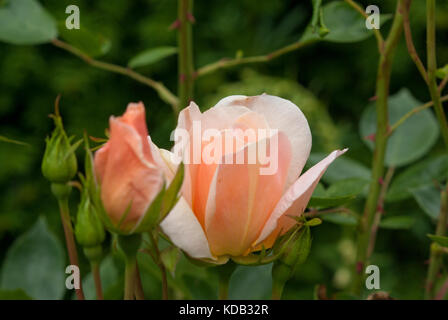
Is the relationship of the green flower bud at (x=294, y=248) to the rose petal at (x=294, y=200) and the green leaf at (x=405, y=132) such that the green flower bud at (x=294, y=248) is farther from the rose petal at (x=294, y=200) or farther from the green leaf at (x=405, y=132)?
the green leaf at (x=405, y=132)

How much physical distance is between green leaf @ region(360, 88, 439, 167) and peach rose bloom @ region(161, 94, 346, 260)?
330 mm

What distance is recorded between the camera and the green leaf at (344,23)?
500mm

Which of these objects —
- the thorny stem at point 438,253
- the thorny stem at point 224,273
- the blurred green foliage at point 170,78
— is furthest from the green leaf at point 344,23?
the blurred green foliage at point 170,78

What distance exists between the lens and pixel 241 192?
0.96 feet

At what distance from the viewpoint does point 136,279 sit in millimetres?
321

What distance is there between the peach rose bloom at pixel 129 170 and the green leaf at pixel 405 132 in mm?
404

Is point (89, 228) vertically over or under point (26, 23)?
under

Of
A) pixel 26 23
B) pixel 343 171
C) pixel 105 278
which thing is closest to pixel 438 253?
pixel 343 171

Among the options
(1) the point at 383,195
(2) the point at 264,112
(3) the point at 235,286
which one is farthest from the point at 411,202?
(2) the point at 264,112

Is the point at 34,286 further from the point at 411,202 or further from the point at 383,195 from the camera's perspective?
the point at 411,202

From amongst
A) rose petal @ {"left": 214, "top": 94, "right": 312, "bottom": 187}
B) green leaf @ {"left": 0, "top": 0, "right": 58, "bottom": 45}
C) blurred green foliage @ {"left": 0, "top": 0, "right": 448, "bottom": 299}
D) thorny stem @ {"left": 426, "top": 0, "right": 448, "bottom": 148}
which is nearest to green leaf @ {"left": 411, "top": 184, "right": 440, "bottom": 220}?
thorny stem @ {"left": 426, "top": 0, "right": 448, "bottom": 148}

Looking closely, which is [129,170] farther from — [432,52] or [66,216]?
[432,52]

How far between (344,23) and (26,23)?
317mm

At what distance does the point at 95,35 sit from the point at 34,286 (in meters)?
0.23
